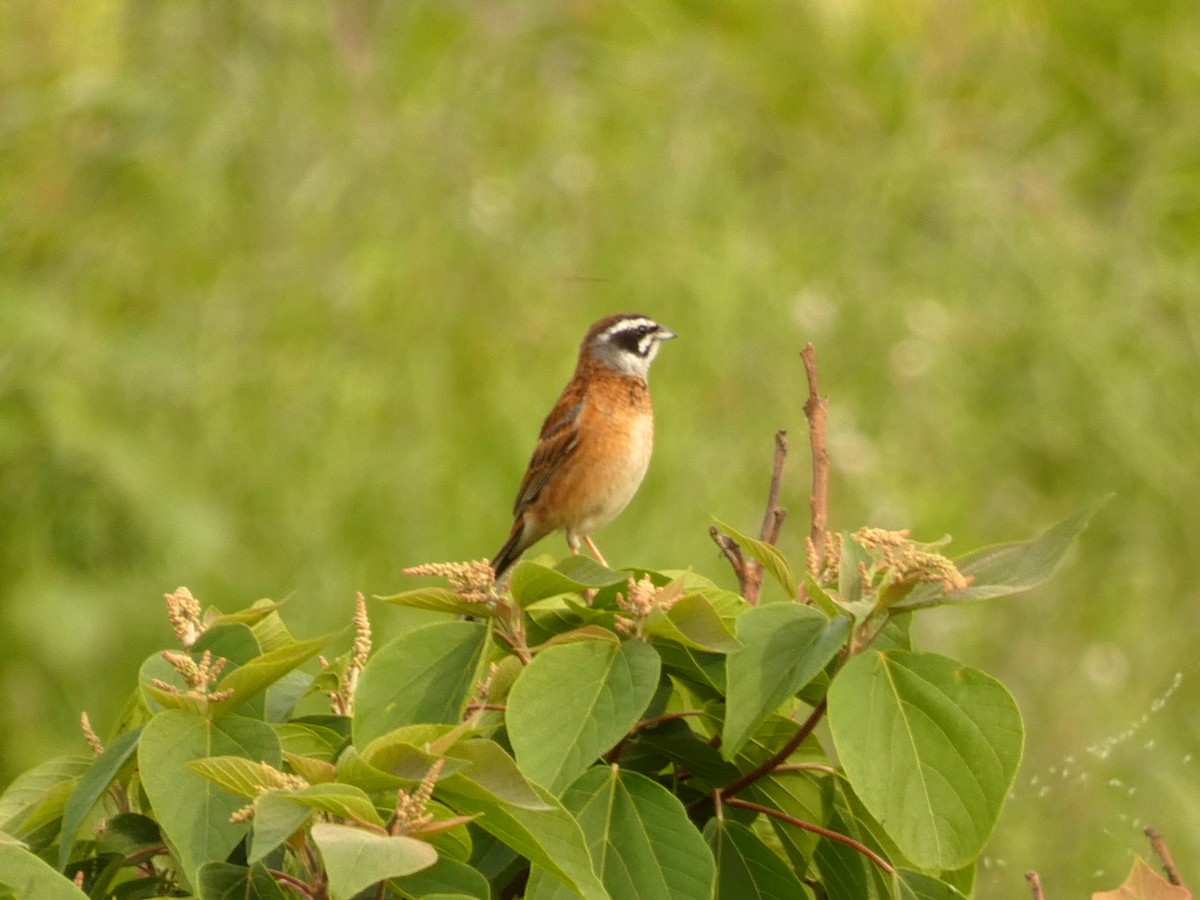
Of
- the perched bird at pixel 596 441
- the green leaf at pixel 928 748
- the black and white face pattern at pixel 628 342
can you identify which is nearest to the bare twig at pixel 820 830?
the green leaf at pixel 928 748

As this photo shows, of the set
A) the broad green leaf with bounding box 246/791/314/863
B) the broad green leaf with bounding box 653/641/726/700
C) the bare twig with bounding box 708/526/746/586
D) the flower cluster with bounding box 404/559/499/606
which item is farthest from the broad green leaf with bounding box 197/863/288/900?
the bare twig with bounding box 708/526/746/586

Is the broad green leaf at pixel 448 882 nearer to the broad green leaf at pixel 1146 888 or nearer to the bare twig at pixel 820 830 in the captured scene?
the bare twig at pixel 820 830

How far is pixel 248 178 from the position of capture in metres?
6.57

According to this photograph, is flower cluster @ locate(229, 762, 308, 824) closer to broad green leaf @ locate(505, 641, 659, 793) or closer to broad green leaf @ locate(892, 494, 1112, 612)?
broad green leaf @ locate(505, 641, 659, 793)

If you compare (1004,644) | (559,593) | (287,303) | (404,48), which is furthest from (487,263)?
(559,593)

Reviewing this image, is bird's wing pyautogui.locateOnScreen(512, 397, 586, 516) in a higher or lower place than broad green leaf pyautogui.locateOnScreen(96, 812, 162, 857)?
lower

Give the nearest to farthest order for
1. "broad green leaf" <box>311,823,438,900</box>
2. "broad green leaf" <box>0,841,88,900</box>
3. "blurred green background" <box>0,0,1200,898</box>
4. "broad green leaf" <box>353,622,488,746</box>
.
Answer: "broad green leaf" <box>311,823,438,900</box> < "broad green leaf" <box>0,841,88,900</box> < "broad green leaf" <box>353,622,488,746</box> < "blurred green background" <box>0,0,1200,898</box>

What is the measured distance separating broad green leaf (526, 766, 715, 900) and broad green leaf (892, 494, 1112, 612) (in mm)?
272

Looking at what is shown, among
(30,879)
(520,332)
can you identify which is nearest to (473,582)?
(30,879)

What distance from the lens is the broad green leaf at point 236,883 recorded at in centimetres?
137

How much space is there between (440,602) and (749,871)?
0.37m

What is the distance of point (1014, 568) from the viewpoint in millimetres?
1569

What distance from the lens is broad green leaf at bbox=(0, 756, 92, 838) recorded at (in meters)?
1.58

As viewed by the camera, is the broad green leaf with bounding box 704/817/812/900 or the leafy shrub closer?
the leafy shrub
